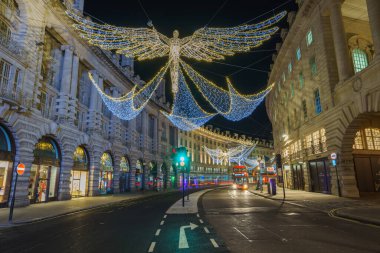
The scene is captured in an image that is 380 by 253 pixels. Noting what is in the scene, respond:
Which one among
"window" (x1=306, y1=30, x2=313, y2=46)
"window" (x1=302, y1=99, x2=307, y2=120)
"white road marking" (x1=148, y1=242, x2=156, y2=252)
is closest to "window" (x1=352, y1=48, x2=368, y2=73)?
"window" (x1=306, y1=30, x2=313, y2=46)

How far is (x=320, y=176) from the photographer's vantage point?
30.5 metres

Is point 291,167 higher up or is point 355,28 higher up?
point 355,28

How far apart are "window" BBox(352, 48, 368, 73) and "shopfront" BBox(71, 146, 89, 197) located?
31.1 m

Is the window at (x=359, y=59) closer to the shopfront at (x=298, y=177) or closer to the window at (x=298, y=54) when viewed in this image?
the window at (x=298, y=54)

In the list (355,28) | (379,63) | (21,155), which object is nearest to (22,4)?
(21,155)

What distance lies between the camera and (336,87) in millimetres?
24734

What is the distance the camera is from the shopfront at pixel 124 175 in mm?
42406

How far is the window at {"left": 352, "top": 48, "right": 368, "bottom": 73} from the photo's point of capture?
2741 centimetres

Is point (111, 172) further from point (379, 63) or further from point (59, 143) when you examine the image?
point (379, 63)

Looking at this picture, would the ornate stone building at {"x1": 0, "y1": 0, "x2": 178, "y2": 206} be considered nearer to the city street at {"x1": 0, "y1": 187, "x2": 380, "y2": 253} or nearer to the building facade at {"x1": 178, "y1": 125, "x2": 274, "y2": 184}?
the city street at {"x1": 0, "y1": 187, "x2": 380, "y2": 253}

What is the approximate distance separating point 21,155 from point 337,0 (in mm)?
30366

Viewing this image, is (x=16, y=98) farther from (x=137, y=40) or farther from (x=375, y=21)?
(x=375, y=21)

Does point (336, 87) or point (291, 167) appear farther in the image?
point (291, 167)

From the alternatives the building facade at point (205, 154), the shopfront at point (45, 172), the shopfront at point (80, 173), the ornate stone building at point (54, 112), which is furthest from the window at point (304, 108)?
the building facade at point (205, 154)
